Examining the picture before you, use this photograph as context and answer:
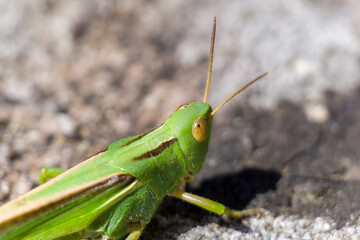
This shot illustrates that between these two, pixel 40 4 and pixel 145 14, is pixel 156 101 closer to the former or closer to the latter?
pixel 145 14

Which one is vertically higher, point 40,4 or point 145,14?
point 40,4

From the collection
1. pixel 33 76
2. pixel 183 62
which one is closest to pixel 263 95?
pixel 183 62

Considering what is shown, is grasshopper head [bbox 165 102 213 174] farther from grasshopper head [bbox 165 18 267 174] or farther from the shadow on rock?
the shadow on rock

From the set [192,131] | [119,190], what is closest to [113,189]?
[119,190]

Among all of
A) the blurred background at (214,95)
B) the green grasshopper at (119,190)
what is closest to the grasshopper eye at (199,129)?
the green grasshopper at (119,190)

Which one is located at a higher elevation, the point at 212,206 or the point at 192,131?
the point at 192,131

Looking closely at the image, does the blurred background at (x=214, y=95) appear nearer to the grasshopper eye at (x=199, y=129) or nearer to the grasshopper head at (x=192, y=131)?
the grasshopper head at (x=192, y=131)

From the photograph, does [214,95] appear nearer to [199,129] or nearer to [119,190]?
[199,129]
